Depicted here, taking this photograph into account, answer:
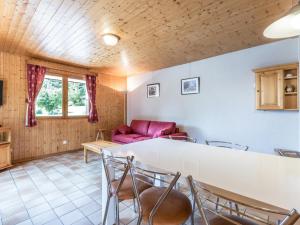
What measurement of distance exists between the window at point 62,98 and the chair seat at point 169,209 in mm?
4072

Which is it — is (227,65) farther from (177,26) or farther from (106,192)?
(106,192)

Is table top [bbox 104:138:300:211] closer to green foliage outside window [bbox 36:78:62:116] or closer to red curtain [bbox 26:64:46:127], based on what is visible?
red curtain [bbox 26:64:46:127]

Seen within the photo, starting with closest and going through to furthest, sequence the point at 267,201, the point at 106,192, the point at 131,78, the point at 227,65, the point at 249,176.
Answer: the point at 267,201 < the point at 249,176 < the point at 106,192 < the point at 227,65 < the point at 131,78

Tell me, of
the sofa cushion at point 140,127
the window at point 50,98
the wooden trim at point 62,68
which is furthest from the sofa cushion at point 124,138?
the wooden trim at point 62,68

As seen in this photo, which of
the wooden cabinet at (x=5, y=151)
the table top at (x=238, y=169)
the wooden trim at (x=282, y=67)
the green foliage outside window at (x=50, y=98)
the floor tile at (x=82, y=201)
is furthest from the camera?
the green foliage outside window at (x=50, y=98)

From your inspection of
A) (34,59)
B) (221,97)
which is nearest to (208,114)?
(221,97)

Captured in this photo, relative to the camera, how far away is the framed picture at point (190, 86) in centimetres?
421

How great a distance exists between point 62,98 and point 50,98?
0.96ft

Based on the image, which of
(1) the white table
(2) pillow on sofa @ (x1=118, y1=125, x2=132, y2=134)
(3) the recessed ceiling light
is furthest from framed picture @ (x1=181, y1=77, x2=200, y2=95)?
(1) the white table

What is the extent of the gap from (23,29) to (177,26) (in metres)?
2.44

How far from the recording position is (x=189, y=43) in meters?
3.19

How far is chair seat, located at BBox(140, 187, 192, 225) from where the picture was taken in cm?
113

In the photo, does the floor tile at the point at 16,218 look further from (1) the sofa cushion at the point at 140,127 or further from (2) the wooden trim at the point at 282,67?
(2) the wooden trim at the point at 282,67

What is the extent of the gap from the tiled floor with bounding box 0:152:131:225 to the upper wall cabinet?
2.95m
